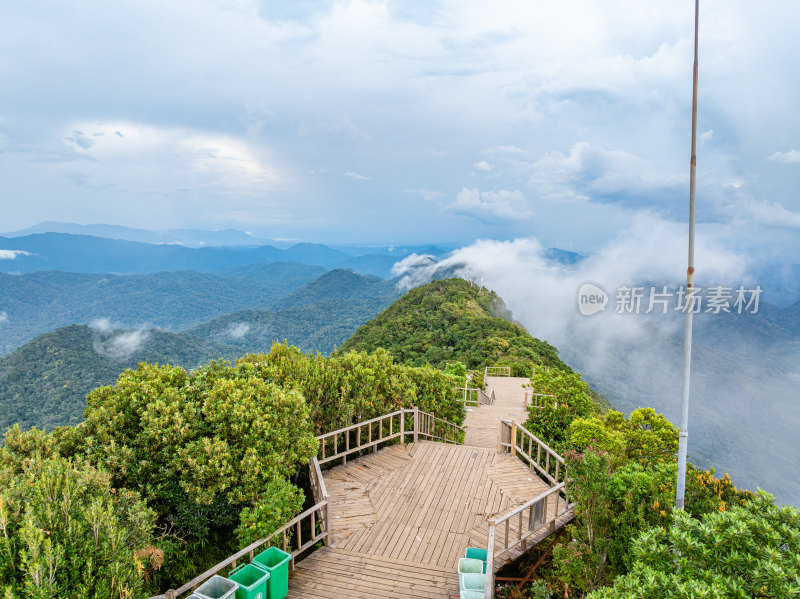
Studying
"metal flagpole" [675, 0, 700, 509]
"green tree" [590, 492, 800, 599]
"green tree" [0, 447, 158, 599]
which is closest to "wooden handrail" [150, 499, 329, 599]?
"green tree" [0, 447, 158, 599]

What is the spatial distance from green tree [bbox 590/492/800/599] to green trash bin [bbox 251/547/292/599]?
4191mm

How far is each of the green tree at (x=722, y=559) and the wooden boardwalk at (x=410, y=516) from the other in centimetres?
263

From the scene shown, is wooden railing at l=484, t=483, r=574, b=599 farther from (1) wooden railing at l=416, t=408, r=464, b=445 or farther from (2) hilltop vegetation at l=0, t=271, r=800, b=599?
(1) wooden railing at l=416, t=408, r=464, b=445

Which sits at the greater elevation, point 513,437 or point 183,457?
point 183,457

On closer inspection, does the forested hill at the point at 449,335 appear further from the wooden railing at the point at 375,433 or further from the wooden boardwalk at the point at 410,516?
the wooden boardwalk at the point at 410,516

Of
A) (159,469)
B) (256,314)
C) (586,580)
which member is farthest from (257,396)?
(256,314)

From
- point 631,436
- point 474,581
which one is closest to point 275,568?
point 474,581

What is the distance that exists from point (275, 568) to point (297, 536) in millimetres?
1084

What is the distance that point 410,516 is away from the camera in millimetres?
8523

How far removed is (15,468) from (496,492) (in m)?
8.52

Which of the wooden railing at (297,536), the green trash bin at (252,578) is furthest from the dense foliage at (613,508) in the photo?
the green trash bin at (252,578)

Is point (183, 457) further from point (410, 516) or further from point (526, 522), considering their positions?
point (526, 522)

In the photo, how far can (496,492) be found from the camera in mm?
9359

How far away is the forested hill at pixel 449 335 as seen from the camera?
45.8 meters
